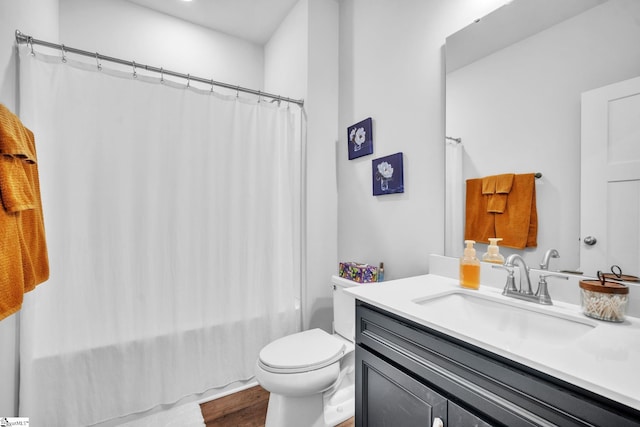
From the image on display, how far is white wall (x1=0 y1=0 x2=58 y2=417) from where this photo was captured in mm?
1184

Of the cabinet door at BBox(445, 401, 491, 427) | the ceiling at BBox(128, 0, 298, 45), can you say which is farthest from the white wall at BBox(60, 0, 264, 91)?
the cabinet door at BBox(445, 401, 491, 427)

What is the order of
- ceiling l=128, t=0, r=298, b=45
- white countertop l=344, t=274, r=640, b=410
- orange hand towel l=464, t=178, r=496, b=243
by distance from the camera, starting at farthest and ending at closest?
1. ceiling l=128, t=0, r=298, b=45
2. orange hand towel l=464, t=178, r=496, b=243
3. white countertop l=344, t=274, r=640, b=410

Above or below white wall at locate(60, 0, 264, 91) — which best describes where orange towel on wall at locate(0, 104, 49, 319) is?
below

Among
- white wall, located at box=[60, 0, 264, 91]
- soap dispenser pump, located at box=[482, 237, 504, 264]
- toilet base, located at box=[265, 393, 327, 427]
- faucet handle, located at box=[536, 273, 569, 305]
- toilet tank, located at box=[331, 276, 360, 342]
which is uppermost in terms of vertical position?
white wall, located at box=[60, 0, 264, 91]

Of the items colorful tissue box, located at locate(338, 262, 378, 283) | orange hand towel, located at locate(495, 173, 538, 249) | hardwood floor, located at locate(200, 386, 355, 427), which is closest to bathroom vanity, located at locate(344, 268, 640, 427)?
orange hand towel, located at locate(495, 173, 538, 249)

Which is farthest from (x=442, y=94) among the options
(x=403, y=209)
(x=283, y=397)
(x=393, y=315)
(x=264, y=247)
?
(x=283, y=397)

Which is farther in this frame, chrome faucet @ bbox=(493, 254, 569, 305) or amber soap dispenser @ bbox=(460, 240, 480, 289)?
amber soap dispenser @ bbox=(460, 240, 480, 289)

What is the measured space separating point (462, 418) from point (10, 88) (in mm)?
2144

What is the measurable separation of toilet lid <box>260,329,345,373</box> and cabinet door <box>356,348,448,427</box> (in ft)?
0.95

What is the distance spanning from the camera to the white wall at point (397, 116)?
138 centimetres

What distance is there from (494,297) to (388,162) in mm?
893

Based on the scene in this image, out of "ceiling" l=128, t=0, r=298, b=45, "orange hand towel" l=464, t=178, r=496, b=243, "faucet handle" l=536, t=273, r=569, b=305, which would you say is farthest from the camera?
"ceiling" l=128, t=0, r=298, b=45

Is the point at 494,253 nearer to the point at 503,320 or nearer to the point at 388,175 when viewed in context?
the point at 503,320

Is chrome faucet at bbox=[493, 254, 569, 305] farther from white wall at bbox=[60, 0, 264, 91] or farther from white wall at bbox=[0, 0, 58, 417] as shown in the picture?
white wall at bbox=[60, 0, 264, 91]
